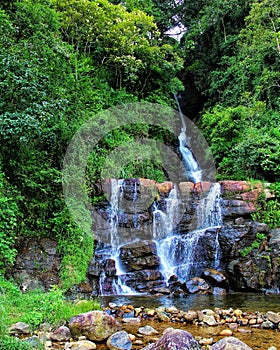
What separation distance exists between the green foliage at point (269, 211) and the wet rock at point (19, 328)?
887 centimetres

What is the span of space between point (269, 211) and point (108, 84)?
10765mm

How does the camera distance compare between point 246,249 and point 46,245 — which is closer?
point 46,245

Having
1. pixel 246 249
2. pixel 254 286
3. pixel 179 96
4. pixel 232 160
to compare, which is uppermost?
pixel 179 96

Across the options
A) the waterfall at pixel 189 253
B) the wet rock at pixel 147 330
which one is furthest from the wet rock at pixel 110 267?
the wet rock at pixel 147 330

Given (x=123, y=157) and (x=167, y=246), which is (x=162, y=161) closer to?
(x=123, y=157)

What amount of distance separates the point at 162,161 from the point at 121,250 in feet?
23.7

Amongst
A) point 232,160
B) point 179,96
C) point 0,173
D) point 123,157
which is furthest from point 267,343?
point 179,96

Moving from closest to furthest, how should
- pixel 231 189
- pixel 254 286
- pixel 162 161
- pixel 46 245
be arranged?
1. pixel 46 245
2. pixel 254 286
3. pixel 231 189
4. pixel 162 161

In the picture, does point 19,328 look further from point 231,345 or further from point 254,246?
point 254,246

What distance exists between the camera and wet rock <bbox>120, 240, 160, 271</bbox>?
9961mm

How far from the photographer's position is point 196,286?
9148mm

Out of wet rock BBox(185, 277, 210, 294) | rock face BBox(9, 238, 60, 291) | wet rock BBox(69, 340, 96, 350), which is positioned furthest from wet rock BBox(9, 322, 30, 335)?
wet rock BBox(185, 277, 210, 294)

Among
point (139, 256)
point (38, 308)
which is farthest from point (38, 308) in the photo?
point (139, 256)

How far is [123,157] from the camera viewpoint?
1409cm
